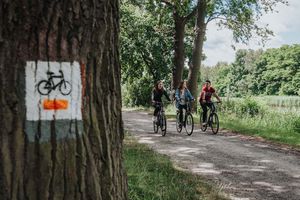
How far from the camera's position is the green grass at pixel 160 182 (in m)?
6.50

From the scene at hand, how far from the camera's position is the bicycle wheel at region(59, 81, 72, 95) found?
7.06 feet

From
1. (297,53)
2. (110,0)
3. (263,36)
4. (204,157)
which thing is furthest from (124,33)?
(297,53)

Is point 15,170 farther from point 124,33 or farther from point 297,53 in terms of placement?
point 297,53

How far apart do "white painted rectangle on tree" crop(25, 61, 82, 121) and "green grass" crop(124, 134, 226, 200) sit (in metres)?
4.13

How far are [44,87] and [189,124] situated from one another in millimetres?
13873

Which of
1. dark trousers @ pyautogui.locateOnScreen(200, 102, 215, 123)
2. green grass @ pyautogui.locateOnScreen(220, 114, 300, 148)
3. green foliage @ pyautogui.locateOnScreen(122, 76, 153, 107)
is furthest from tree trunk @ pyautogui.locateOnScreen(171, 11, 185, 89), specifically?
dark trousers @ pyautogui.locateOnScreen(200, 102, 215, 123)

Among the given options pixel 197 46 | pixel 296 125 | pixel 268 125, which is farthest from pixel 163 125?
pixel 197 46

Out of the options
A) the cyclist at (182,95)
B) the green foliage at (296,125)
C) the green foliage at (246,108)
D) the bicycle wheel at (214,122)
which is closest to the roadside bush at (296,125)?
the green foliage at (296,125)

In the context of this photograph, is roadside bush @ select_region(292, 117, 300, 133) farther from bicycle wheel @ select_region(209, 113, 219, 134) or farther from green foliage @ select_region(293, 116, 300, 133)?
bicycle wheel @ select_region(209, 113, 219, 134)

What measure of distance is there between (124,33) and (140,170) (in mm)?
28668

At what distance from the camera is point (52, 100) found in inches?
84.1

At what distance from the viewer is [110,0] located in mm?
2328

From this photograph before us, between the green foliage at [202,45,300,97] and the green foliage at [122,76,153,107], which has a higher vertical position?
the green foliage at [202,45,300,97]

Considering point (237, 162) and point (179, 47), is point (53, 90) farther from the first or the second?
point (179, 47)
